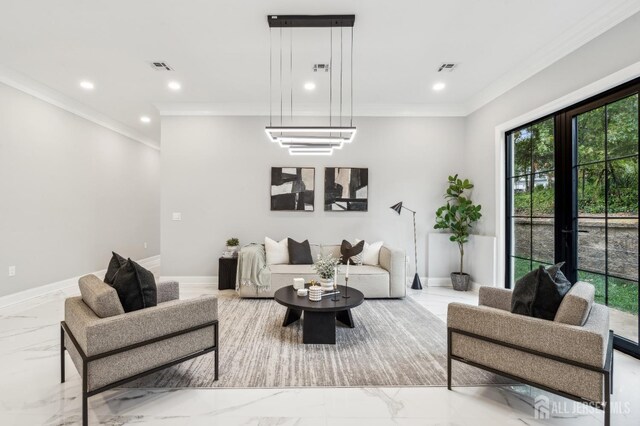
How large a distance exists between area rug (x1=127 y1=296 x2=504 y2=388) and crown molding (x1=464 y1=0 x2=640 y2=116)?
3.21 meters

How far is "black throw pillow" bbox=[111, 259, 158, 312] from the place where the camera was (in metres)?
1.96

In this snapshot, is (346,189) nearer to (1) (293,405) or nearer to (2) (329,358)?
(2) (329,358)

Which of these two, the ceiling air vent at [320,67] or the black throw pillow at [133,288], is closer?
the black throw pillow at [133,288]

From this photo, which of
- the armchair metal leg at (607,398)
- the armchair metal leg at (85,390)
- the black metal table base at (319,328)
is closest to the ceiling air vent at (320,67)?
the black metal table base at (319,328)

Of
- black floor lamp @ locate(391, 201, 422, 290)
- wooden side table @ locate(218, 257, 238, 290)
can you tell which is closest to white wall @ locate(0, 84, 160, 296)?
wooden side table @ locate(218, 257, 238, 290)

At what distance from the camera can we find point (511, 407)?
192cm

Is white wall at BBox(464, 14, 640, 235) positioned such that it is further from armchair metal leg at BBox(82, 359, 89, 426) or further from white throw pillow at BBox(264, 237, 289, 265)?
armchair metal leg at BBox(82, 359, 89, 426)

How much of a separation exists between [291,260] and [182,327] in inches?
105

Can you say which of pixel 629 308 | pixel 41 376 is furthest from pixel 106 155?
pixel 629 308

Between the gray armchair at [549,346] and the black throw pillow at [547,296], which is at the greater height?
the black throw pillow at [547,296]

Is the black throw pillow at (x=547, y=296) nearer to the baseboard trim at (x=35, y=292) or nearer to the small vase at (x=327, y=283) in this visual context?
the small vase at (x=327, y=283)

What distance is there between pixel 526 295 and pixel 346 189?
133 inches

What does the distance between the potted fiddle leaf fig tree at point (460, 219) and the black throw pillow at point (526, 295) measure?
9.17 ft

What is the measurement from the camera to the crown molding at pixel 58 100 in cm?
386
